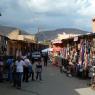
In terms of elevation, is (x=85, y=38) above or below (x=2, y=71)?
above

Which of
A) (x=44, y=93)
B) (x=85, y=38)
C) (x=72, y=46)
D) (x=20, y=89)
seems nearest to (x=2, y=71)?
(x=20, y=89)

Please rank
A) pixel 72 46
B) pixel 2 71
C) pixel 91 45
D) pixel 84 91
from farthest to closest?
1. pixel 72 46
2. pixel 91 45
3. pixel 2 71
4. pixel 84 91

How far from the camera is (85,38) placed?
1321 inches

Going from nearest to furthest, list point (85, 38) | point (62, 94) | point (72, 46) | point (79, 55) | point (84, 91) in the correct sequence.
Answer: point (62, 94)
point (84, 91)
point (85, 38)
point (79, 55)
point (72, 46)

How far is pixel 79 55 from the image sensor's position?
35812mm

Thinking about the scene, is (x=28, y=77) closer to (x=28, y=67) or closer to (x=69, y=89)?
(x=28, y=67)

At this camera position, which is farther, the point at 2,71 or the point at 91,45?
the point at 91,45

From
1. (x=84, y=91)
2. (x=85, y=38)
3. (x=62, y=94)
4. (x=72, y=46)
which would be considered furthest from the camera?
(x=72, y=46)

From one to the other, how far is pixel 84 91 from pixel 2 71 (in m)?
6.95

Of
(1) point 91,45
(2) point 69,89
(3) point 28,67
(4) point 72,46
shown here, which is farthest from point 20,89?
(4) point 72,46

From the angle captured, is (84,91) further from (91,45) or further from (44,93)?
(91,45)

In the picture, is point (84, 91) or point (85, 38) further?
point (85, 38)

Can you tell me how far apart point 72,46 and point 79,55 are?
20.8 ft

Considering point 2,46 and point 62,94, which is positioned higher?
point 2,46
